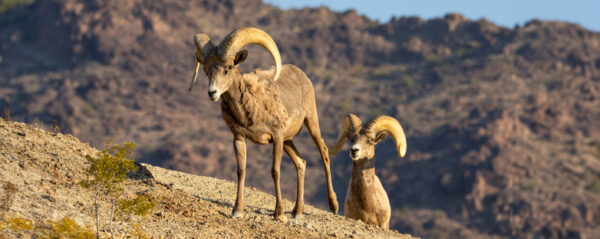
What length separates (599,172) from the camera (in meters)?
80.5

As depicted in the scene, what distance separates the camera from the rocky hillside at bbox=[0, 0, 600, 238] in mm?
79312

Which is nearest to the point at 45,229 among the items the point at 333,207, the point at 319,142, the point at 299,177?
the point at 299,177

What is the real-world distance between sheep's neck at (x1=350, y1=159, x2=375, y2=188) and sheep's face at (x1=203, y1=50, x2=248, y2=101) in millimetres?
4475

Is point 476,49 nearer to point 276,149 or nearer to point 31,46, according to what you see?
point 31,46

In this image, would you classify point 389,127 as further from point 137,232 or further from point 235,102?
point 137,232

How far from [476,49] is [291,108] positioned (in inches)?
4270

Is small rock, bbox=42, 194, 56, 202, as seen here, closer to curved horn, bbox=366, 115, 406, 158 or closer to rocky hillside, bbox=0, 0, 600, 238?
curved horn, bbox=366, 115, 406, 158

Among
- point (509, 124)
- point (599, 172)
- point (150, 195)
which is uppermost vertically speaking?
point (509, 124)

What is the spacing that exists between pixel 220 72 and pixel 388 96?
9300cm

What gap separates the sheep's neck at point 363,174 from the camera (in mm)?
14961

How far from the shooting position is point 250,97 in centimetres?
1164

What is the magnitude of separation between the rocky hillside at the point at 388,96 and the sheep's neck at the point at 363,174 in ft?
194

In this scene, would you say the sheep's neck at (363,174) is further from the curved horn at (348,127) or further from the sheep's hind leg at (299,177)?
the sheep's hind leg at (299,177)

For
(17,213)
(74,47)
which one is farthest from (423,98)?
(17,213)
